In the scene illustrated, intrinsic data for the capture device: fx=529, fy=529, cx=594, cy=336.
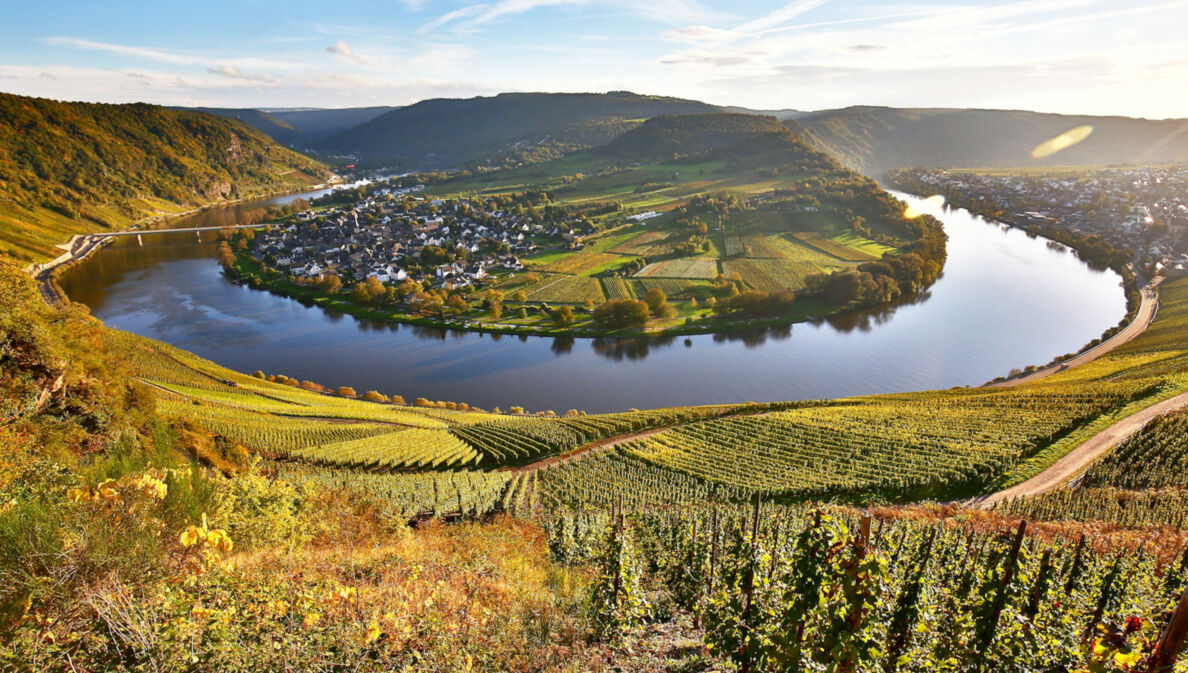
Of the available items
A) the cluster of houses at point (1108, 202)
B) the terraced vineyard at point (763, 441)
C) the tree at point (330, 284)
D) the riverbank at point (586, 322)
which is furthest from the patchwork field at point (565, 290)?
the cluster of houses at point (1108, 202)

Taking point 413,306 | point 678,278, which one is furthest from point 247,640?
point 678,278

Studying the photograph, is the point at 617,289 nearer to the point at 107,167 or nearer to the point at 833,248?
the point at 833,248

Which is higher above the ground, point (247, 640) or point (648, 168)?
point (648, 168)

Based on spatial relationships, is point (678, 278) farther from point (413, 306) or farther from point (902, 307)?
point (413, 306)

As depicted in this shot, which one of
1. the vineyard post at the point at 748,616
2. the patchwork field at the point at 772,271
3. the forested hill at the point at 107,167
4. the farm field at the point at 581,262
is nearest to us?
the vineyard post at the point at 748,616

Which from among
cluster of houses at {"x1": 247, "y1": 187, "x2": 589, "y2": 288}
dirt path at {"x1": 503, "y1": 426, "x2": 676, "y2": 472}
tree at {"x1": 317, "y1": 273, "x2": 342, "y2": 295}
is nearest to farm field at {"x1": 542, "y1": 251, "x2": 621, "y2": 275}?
cluster of houses at {"x1": 247, "y1": 187, "x2": 589, "y2": 288}

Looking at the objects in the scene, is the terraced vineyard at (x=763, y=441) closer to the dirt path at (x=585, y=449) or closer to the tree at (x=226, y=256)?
the dirt path at (x=585, y=449)

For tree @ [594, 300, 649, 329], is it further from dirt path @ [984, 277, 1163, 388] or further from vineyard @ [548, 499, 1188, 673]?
vineyard @ [548, 499, 1188, 673]
